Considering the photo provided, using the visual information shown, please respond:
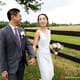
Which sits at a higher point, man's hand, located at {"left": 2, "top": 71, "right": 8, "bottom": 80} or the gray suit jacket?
the gray suit jacket

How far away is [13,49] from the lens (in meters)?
6.99

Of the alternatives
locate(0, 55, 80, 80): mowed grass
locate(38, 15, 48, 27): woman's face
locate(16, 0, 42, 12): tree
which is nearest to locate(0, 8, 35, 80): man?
locate(38, 15, 48, 27): woman's face

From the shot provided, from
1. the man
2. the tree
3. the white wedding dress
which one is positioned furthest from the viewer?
the tree

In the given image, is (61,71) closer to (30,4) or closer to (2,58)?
(2,58)

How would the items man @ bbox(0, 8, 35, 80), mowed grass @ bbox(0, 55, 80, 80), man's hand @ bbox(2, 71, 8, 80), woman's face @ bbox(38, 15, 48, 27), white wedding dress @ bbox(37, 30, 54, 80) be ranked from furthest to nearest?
1. mowed grass @ bbox(0, 55, 80, 80)
2. white wedding dress @ bbox(37, 30, 54, 80)
3. woman's face @ bbox(38, 15, 48, 27)
4. man @ bbox(0, 8, 35, 80)
5. man's hand @ bbox(2, 71, 8, 80)

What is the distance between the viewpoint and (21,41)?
7035 millimetres

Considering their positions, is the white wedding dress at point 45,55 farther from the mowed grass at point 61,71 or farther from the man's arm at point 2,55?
the mowed grass at point 61,71

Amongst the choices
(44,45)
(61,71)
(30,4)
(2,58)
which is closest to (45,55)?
(44,45)

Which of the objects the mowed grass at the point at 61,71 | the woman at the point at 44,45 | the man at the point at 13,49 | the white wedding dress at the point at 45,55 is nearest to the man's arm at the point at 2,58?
the man at the point at 13,49

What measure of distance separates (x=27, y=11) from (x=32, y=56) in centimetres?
2583

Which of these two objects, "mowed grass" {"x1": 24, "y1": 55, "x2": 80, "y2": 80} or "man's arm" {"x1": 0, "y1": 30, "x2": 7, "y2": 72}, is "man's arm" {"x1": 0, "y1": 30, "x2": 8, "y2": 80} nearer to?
"man's arm" {"x1": 0, "y1": 30, "x2": 7, "y2": 72}

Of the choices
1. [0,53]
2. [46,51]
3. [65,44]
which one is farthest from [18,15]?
[65,44]

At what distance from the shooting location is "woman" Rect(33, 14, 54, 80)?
8615mm

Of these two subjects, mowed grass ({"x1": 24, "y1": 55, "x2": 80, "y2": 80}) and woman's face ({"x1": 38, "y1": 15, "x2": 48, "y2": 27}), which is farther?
mowed grass ({"x1": 24, "y1": 55, "x2": 80, "y2": 80})
